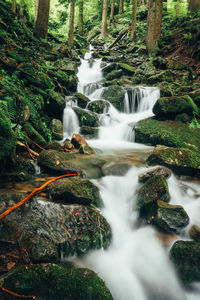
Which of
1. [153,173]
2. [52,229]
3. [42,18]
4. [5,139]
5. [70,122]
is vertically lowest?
[52,229]

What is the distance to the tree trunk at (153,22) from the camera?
12584mm

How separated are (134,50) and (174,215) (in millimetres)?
15871

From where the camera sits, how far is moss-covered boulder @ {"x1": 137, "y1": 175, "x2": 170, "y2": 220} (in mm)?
3518

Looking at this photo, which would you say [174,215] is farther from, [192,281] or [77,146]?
[77,146]

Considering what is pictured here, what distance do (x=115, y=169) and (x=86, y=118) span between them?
398 centimetres

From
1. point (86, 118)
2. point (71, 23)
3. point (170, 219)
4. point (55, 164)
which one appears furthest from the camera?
point (71, 23)

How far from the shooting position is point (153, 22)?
42.3 feet

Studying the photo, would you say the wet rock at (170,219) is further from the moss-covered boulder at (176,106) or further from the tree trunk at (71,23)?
the tree trunk at (71,23)

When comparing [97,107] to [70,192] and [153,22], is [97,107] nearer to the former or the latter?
[70,192]

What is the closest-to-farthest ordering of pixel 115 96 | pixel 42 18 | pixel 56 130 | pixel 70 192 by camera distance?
pixel 70 192 → pixel 56 130 → pixel 115 96 → pixel 42 18

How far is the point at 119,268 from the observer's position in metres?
2.87

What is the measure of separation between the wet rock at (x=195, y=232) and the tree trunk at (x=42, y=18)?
12.4 metres

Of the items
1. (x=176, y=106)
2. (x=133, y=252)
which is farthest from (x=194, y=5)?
(x=133, y=252)

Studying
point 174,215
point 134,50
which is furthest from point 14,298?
point 134,50
